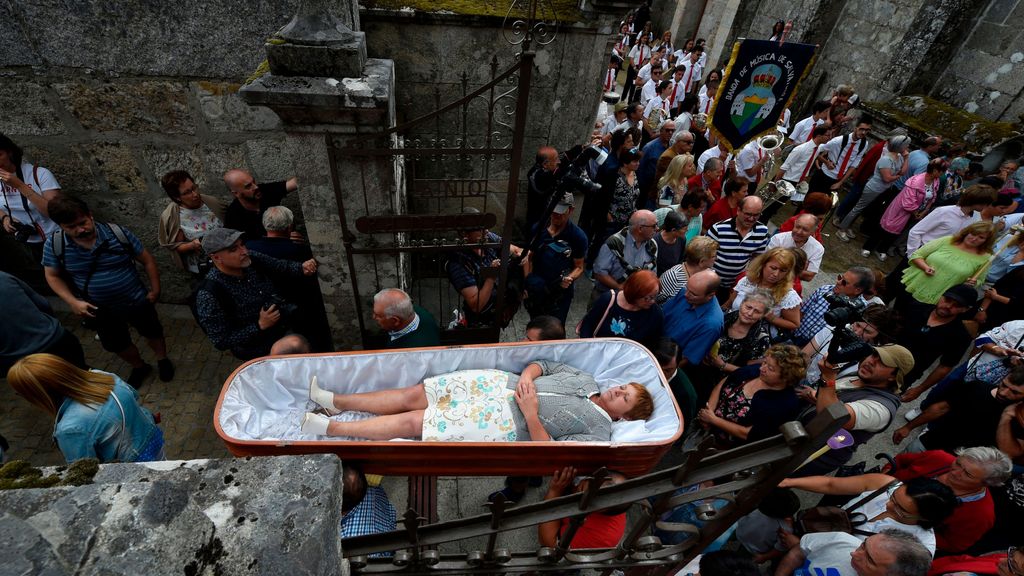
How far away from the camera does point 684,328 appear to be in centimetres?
361

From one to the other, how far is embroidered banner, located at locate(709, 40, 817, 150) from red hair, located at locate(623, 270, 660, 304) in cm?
392

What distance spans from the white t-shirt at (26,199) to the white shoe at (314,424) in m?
2.99

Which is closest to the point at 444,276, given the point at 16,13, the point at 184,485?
the point at 16,13

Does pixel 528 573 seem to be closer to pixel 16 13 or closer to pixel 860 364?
pixel 860 364

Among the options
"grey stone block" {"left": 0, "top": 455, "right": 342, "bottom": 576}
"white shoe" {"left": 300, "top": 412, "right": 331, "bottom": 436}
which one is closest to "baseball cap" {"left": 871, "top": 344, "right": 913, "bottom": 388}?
"grey stone block" {"left": 0, "top": 455, "right": 342, "bottom": 576}

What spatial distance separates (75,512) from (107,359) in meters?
4.46

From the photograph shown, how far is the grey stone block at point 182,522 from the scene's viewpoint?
95cm

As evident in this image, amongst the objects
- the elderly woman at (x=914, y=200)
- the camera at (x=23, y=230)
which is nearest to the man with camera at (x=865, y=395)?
the elderly woman at (x=914, y=200)

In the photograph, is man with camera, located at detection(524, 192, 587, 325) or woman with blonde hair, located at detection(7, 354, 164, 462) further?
man with camera, located at detection(524, 192, 587, 325)

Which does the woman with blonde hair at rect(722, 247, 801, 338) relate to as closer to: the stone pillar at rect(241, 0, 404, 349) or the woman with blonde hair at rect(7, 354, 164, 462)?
the stone pillar at rect(241, 0, 404, 349)

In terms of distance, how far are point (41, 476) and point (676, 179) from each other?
217 inches

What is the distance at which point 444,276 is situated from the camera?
578 centimetres

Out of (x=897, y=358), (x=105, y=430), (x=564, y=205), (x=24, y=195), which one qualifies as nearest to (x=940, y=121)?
(x=897, y=358)

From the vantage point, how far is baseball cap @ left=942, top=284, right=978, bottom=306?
12.3 ft
